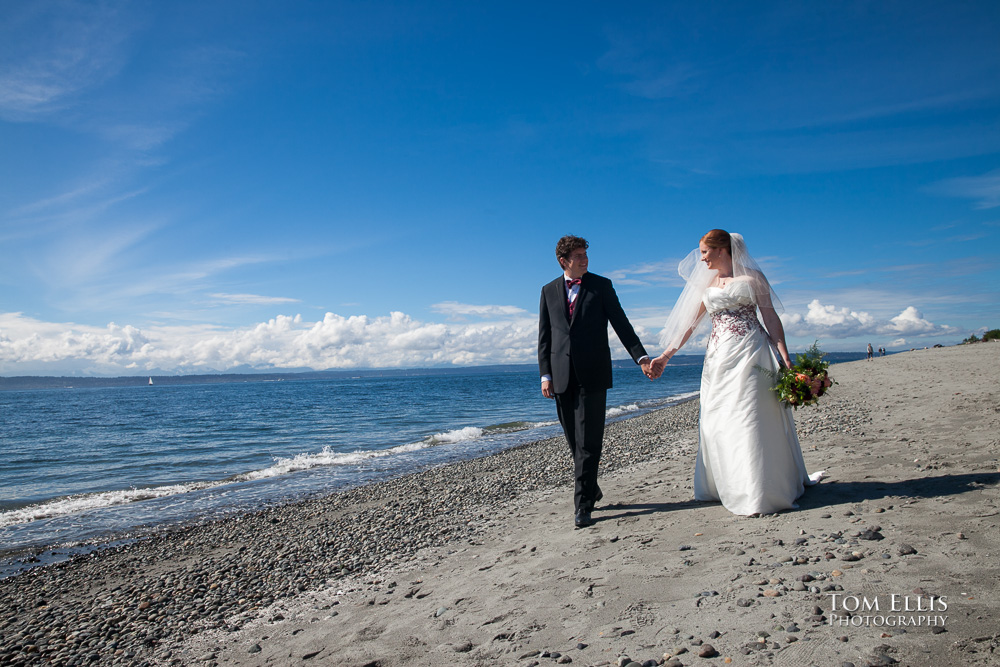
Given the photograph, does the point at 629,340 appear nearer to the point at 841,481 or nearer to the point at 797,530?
the point at 797,530

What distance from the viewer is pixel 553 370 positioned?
537 cm

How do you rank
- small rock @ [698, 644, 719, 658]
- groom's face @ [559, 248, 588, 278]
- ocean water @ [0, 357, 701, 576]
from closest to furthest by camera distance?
small rock @ [698, 644, 719, 658], groom's face @ [559, 248, 588, 278], ocean water @ [0, 357, 701, 576]

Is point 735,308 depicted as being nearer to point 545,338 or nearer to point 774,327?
point 774,327

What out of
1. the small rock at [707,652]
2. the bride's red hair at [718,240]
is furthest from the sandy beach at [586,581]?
the bride's red hair at [718,240]

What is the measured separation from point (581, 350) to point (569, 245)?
1050 millimetres

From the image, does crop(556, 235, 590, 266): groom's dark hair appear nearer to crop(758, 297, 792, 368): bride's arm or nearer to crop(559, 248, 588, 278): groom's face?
crop(559, 248, 588, 278): groom's face

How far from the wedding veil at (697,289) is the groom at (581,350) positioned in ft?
1.52

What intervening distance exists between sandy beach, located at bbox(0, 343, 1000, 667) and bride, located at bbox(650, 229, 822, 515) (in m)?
0.27

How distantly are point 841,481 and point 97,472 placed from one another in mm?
20061

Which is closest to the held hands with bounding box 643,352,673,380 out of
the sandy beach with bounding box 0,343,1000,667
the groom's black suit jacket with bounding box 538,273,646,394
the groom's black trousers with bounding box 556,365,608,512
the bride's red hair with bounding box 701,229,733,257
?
the groom's black suit jacket with bounding box 538,273,646,394

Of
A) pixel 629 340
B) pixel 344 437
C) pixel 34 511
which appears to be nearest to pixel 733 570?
pixel 629 340

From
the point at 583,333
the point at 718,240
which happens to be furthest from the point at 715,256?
the point at 583,333

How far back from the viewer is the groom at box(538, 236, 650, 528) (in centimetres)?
520

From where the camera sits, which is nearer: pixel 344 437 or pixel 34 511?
pixel 34 511
